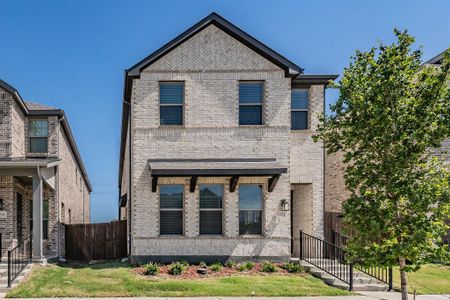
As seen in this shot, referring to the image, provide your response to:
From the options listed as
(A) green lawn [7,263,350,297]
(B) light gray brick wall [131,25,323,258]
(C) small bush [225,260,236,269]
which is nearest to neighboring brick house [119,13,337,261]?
(B) light gray brick wall [131,25,323,258]

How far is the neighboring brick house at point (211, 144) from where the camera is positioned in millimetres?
15477

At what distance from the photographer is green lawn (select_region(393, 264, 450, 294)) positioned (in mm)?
13000

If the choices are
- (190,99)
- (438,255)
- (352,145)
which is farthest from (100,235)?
(438,255)

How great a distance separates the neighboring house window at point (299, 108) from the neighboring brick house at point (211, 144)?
68 centimetres

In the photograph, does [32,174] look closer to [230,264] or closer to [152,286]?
[152,286]

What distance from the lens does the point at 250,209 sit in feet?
51.9

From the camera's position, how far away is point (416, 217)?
28.7 ft

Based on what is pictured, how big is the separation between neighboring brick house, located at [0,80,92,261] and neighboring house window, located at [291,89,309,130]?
27.2 ft

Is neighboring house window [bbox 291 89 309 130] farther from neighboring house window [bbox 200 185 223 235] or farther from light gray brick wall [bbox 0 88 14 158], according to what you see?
light gray brick wall [bbox 0 88 14 158]

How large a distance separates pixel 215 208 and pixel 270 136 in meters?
3.02

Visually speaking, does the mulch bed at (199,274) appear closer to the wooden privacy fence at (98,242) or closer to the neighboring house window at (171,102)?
the wooden privacy fence at (98,242)

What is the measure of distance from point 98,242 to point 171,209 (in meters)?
4.15

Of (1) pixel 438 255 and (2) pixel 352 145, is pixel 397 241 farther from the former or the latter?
(2) pixel 352 145

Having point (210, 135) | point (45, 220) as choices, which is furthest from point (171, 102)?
point (45, 220)
